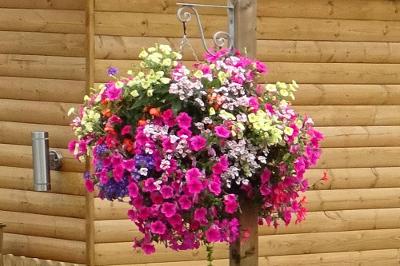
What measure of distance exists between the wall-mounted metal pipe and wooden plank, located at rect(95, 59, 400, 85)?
4.16ft

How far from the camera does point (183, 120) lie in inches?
211

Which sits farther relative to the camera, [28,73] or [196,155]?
[28,73]

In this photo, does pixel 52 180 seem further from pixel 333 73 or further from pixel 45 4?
pixel 333 73

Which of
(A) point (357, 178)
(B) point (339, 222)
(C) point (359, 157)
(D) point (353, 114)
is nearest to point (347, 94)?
(D) point (353, 114)

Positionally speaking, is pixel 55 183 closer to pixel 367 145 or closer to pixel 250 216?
pixel 367 145

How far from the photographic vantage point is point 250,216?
580 cm

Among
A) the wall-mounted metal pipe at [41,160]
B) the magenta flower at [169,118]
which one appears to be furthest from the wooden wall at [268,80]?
the magenta flower at [169,118]

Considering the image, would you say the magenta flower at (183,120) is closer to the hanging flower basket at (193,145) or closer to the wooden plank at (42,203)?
the hanging flower basket at (193,145)

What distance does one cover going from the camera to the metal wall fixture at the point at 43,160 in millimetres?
8531

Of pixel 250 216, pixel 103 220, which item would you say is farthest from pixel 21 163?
pixel 250 216

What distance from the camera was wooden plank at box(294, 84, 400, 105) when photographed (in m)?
9.18

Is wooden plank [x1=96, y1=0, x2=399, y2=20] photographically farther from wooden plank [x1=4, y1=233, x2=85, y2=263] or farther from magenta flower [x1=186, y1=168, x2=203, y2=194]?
magenta flower [x1=186, y1=168, x2=203, y2=194]

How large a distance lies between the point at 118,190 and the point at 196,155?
0.43 metres

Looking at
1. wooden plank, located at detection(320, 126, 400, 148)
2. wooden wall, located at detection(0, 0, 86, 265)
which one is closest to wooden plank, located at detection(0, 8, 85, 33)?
wooden wall, located at detection(0, 0, 86, 265)
